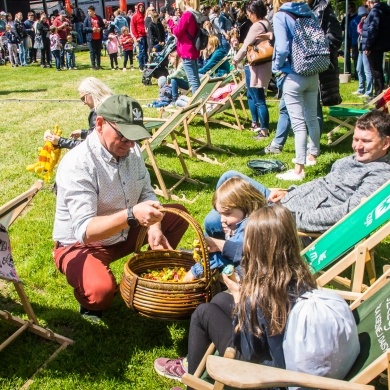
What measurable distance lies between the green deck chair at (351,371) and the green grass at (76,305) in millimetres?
750

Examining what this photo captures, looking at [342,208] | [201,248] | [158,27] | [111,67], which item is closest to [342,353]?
[201,248]

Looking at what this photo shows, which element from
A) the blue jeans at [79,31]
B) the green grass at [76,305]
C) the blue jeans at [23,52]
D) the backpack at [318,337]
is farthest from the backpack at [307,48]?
the blue jeans at [79,31]

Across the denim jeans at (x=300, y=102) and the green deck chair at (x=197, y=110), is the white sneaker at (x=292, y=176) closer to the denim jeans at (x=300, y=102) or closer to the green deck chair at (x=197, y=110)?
the denim jeans at (x=300, y=102)

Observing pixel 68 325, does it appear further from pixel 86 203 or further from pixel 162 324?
pixel 86 203

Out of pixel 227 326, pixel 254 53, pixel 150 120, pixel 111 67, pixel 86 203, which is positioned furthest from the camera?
pixel 111 67

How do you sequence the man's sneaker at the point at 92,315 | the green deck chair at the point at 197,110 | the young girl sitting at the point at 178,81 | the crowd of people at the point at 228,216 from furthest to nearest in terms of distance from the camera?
the young girl sitting at the point at 178,81
the green deck chair at the point at 197,110
the man's sneaker at the point at 92,315
the crowd of people at the point at 228,216

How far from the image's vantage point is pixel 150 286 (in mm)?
2873

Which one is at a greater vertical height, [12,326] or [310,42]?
[310,42]

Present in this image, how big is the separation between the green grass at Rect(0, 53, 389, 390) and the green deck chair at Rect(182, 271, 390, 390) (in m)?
0.75

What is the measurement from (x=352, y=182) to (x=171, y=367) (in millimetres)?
1715

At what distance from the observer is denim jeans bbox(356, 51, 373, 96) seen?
993 centimetres

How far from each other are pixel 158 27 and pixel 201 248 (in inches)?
556

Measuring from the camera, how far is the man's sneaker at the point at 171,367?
3.00 m

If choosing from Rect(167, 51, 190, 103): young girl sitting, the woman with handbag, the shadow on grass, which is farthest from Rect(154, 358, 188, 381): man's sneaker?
Rect(167, 51, 190, 103): young girl sitting
